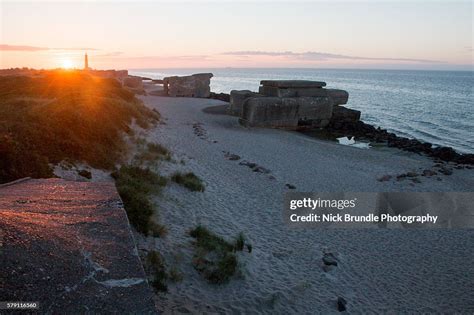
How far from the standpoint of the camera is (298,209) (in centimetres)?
1211

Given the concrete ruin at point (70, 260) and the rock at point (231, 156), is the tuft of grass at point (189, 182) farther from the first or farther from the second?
the concrete ruin at point (70, 260)

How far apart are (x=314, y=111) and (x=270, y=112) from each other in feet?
12.7

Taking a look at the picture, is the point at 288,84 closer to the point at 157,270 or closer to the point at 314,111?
the point at 314,111

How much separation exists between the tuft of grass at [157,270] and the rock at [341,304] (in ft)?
10.1

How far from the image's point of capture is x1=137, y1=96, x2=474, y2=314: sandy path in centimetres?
702

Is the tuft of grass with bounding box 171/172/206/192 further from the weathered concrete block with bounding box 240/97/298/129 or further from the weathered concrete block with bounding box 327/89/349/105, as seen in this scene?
the weathered concrete block with bounding box 327/89/349/105

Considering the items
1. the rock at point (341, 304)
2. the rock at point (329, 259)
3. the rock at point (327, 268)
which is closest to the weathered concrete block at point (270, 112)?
the rock at point (329, 259)

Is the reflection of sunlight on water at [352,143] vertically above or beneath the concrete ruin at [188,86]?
beneath

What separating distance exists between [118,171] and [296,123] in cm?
1819

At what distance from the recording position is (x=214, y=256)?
313 inches

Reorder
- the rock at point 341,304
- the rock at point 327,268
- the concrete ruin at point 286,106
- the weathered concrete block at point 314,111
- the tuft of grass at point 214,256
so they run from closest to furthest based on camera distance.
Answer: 1. the rock at point 341,304
2. the tuft of grass at point 214,256
3. the rock at point 327,268
4. the concrete ruin at point 286,106
5. the weathered concrete block at point 314,111

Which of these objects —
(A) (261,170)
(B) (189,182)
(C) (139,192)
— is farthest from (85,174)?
(A) (261,170)

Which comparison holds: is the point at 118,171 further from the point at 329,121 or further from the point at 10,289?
the point at 329,121

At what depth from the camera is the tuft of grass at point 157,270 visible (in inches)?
248
